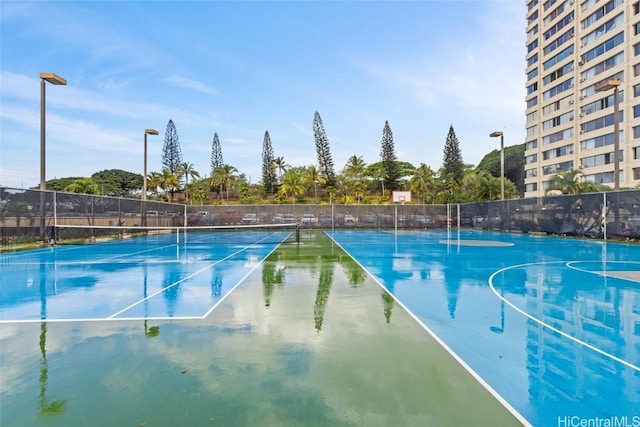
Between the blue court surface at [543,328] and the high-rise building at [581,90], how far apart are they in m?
31.2

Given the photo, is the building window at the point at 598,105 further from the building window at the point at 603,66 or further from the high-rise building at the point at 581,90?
the building window at the point at 603,66

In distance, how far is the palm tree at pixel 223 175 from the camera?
68.0 metres

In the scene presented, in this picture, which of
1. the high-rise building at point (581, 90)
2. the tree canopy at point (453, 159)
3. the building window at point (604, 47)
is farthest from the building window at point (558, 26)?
the tree canopy at point (453, 159)

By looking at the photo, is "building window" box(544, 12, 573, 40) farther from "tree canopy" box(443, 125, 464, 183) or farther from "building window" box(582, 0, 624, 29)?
"tree canopy" box(443, 125, 464, 183)

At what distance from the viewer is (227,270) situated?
977 centimetres

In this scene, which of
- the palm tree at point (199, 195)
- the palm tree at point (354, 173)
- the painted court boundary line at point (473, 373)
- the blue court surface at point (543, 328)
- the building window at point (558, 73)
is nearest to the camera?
the painted court boundary line at point (473, 373)

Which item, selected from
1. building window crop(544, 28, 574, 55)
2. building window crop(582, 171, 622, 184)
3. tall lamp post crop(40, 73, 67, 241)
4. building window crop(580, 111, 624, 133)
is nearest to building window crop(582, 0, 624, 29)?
building window crop(544, 28, 574, 55)

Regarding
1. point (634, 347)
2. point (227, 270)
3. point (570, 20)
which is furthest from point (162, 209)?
point (570, 20)

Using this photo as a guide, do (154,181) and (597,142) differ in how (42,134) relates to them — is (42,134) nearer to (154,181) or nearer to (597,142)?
(154,181)

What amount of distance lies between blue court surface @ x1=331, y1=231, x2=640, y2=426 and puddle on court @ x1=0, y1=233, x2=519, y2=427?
380 millimetres

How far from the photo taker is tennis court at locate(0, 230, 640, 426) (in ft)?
9.34

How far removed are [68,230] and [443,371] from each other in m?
19.6

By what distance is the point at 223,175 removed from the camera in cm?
6806

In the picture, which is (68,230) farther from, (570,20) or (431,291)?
(570,20)
